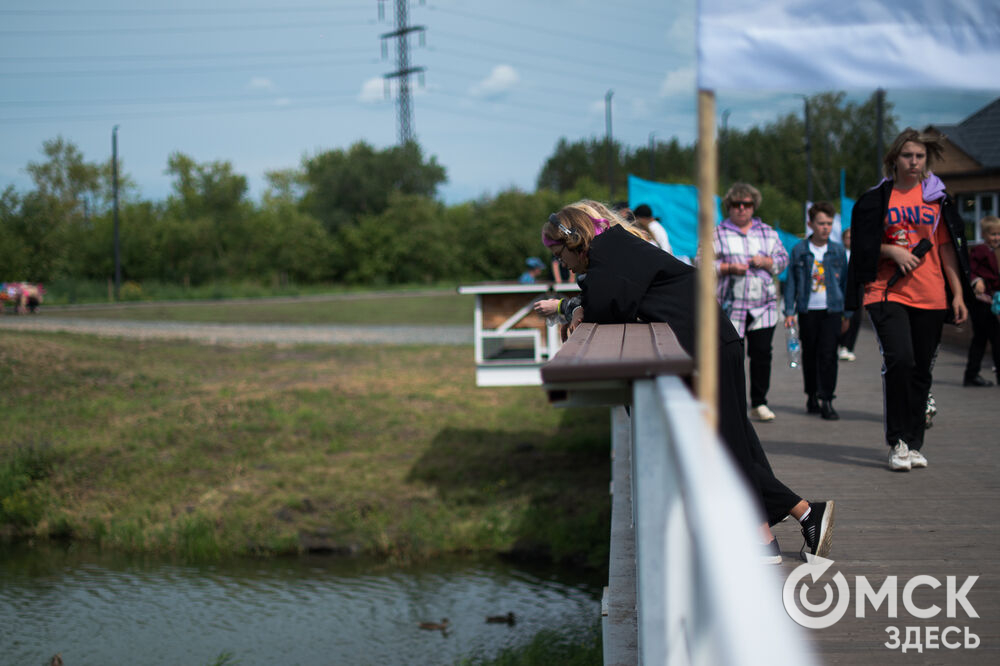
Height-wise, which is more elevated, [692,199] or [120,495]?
[692,199]

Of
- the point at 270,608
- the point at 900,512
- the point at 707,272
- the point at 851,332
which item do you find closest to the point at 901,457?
the point at 900,512

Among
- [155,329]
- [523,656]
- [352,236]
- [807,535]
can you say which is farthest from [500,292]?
[352,236]

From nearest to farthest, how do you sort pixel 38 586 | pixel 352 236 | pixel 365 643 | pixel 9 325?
pixel 365 643 → pixel 38 586 → pixel 9 325 → pixel 352 236

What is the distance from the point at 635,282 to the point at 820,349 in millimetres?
4681

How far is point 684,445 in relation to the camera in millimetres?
1698

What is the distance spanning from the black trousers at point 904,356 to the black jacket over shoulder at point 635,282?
6.76 ft

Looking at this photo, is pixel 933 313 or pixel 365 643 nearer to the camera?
pixel 933 313

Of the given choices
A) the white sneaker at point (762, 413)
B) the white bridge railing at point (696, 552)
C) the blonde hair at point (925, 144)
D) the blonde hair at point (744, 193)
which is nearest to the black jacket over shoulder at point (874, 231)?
the blonde hair at point (925, 144)

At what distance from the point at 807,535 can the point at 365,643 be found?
7227 mm

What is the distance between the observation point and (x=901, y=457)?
5887 mm

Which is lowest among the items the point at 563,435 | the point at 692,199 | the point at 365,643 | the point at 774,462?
the point at 365,643

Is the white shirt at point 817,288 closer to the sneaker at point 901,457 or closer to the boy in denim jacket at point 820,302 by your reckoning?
the boy in denim jacket at point 820,302

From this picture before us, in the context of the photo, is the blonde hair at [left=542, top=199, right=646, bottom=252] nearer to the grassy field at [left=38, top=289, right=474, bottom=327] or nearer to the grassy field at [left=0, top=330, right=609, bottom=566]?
the grassy field at [left=0, top=330, right=609, bottom=566]

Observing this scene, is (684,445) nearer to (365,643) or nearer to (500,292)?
(365,643)
